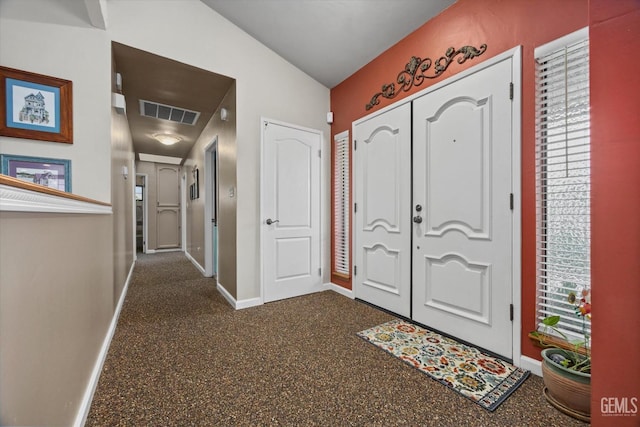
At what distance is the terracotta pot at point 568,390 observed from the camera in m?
1.24

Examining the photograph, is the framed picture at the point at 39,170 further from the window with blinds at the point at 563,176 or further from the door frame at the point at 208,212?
the window with blinds at the point at 563,176

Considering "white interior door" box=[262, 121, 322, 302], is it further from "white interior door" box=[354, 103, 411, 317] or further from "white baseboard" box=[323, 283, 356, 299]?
"white interior door" box=[354, 103, 411, 317]

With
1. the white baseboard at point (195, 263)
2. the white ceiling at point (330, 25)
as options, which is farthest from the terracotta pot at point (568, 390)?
the white baseboard at point (195, 263)

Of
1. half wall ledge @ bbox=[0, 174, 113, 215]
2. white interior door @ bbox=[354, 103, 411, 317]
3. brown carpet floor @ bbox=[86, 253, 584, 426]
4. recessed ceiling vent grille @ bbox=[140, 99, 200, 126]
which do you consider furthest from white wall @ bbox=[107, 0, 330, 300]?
half wall ledge @ bbox=[0, 174, 113, 215]

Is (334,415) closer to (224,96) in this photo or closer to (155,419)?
(155,419)

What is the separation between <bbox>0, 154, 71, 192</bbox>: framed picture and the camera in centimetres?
169

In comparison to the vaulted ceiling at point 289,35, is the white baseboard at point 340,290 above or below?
below

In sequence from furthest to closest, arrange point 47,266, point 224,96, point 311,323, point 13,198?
point 224,96
point 311,323
point 47,266
point 13,198

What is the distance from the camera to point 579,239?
1.45 metres

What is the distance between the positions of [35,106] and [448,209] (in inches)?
116

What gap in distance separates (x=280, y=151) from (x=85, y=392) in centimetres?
240

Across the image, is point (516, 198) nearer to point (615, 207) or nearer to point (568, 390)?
point (615, 207)

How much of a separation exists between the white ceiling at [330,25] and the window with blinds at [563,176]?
101 cm

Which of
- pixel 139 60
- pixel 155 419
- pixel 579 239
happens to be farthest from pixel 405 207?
pixel 139 60
